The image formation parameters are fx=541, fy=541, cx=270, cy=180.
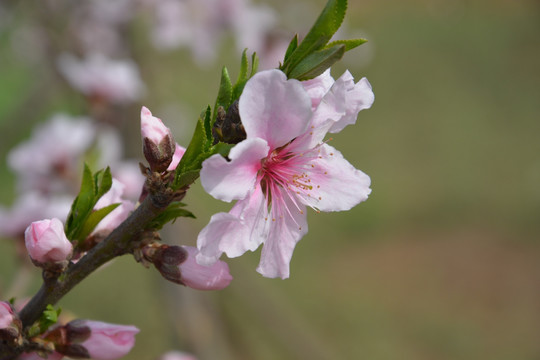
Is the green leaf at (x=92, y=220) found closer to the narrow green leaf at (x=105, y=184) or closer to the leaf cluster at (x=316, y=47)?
the narrow green leaf at (x=105, y=184)

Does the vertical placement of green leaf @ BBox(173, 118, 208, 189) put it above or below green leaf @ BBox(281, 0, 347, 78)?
below

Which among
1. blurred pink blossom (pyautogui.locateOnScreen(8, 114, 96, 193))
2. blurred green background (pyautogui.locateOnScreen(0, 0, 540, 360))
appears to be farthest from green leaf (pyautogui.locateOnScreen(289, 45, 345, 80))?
blurred green background (pyautogui.locateOnScreen(0, 0, 540, 360))

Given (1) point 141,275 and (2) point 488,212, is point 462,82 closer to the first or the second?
(2) point 488,212

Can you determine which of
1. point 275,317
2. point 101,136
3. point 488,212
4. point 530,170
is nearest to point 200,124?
point 101,136

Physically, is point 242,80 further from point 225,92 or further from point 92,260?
point 92,260

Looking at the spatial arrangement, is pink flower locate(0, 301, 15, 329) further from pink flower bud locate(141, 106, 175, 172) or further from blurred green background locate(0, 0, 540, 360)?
blurred green background locate(0, 0, 540, 360)

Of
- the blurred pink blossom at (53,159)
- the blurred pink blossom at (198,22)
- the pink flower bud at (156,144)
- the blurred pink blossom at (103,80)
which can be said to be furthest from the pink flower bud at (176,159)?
the blurred pink blossom at (198,22)
